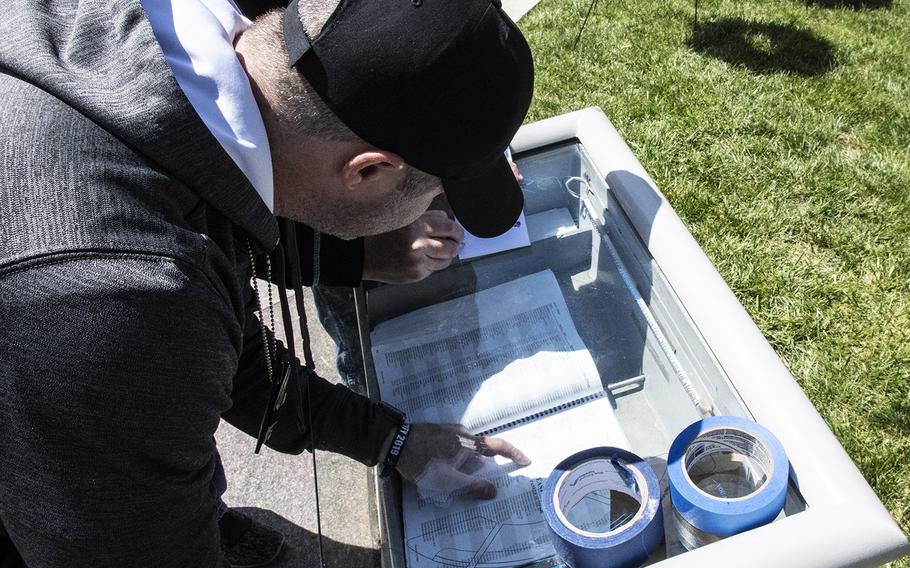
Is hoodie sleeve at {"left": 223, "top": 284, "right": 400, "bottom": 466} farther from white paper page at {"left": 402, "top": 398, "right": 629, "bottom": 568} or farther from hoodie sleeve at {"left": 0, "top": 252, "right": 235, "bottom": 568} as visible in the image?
hoodie sleeve at {"left": 0, "top": 252, "right": 235, "bottom": 568}

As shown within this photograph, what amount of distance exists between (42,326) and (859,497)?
1013mm

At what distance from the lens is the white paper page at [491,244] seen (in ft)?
5.33

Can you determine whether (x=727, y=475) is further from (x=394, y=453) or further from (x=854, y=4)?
(x=854, y=4)

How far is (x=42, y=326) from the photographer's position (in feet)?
2.63

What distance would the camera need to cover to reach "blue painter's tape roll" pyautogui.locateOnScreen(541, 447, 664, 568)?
96 centimetres

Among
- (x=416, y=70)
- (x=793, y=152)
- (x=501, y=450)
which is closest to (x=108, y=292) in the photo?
(x=416, y=70)

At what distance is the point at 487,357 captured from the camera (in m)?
1.51

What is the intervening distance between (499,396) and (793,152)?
2.22m

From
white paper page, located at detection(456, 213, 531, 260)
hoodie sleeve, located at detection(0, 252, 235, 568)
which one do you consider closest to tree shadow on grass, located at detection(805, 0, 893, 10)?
white paper page, located at detection(456, 213, 531, 260)

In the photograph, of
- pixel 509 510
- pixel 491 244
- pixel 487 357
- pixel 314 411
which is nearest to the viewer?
pixel 509 510

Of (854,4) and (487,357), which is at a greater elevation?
(487,357)

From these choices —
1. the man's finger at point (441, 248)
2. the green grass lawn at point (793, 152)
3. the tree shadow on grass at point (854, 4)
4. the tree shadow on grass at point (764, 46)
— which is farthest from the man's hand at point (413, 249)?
the tree shadow on grass at point (854, 4)

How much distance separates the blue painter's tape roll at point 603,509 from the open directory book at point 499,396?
0.08 ft

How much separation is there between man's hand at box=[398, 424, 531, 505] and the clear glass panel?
68mm
